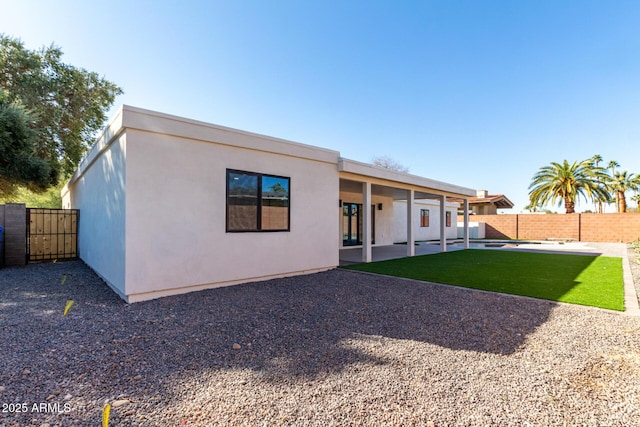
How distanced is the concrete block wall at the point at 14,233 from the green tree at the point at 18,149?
1.30 metres

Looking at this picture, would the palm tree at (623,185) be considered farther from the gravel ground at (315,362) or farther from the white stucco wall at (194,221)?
the white stucco wall at (194,221)

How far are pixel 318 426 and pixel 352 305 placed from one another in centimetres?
317

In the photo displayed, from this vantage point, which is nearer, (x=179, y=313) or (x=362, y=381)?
(x=362, y=381)

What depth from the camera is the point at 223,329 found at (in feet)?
13.3

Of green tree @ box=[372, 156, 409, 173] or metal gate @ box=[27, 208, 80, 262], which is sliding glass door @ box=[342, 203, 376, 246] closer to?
metal gate @ box=[27, 208, 80, 262]

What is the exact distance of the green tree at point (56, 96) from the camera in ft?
44.7

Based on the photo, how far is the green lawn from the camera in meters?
5.94

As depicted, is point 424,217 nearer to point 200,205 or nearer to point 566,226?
point 566,226

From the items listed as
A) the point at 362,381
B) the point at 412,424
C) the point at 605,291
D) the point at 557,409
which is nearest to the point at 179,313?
the point at 362,381

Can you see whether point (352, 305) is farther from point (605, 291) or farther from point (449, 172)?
point (449, 172)

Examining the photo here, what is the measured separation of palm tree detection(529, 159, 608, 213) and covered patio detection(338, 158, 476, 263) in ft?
41.8

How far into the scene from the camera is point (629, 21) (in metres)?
9.06

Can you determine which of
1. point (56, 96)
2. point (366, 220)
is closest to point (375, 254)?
point (366, 220)

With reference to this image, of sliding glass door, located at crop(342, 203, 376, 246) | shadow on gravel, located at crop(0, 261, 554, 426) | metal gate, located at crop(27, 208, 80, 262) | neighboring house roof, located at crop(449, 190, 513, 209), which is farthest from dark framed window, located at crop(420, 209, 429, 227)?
metal gate, located at crop(27, 208, 80, 262)
